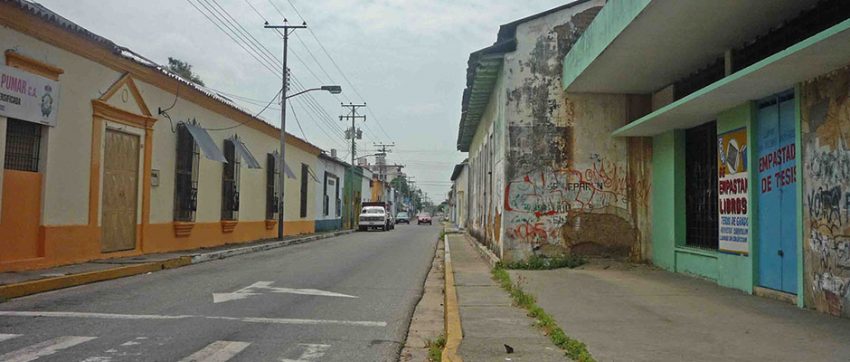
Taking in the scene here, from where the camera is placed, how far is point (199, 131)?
19.0 m

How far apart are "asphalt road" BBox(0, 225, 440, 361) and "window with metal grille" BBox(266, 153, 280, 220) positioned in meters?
13.2

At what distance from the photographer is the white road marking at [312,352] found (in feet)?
19.5

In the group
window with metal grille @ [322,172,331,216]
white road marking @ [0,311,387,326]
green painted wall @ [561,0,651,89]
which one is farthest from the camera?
window with metal grille @ [322,172,331,216]

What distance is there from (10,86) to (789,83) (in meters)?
12.2

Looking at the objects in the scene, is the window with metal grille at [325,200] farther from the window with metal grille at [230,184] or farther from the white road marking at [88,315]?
the white road marking at [88,315]

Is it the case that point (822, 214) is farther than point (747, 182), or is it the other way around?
point (747, 182)

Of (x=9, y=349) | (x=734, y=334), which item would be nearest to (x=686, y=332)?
(x=734, y=334)

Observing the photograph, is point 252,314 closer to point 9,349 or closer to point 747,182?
point 9,349

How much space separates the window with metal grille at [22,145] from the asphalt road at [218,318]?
110 inches

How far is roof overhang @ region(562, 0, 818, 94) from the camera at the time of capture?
27.4ft

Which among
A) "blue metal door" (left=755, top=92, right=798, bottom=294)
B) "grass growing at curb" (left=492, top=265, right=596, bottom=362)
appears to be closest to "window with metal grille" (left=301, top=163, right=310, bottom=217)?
"grass growing at curb" (left=492, top=265, right=596, bottom=362)

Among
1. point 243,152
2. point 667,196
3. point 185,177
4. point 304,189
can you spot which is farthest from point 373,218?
point 667,196

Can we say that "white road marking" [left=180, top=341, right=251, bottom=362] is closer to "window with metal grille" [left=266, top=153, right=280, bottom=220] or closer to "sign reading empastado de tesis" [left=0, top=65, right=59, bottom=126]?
"sign reading empastado de tesis" [left=0, top=65, right=59, bottom=126]

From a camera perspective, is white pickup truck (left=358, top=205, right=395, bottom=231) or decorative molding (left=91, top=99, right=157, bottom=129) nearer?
decorative molding (left=91, top=99, right=157, bottom=129)
